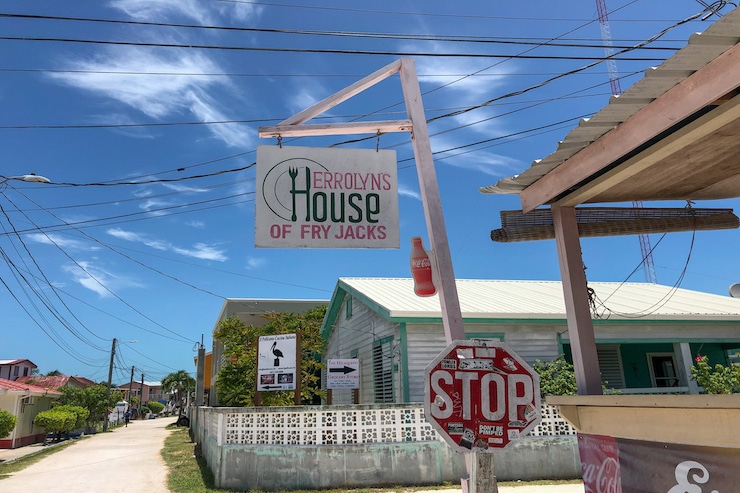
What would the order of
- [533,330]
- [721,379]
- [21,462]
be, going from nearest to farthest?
[721,379] → [533,330] → [21,462]

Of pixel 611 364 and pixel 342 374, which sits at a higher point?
pixel 611 364

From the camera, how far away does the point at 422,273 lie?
5242 mm

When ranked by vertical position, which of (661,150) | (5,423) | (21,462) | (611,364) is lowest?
(21,462)

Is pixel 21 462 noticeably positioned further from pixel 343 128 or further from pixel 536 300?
pixel 343 128

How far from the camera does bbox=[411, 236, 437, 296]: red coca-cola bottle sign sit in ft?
17.2

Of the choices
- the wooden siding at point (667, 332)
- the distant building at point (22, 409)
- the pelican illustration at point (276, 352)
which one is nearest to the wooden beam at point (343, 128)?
the pelican illustration at point (276, 352)

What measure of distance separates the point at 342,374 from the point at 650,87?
11.1 metres

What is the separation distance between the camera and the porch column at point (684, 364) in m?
15.3

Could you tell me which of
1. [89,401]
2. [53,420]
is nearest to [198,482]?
[53,420]

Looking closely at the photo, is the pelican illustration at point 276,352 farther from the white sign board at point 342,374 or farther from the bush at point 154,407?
the bush at point 154,407

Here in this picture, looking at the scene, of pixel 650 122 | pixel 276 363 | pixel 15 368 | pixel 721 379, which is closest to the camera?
pixel 650 122

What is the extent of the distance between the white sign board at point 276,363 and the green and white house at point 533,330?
1873mm

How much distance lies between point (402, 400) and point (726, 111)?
36.3 feet

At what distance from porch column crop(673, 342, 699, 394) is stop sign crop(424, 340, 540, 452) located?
578 inches
